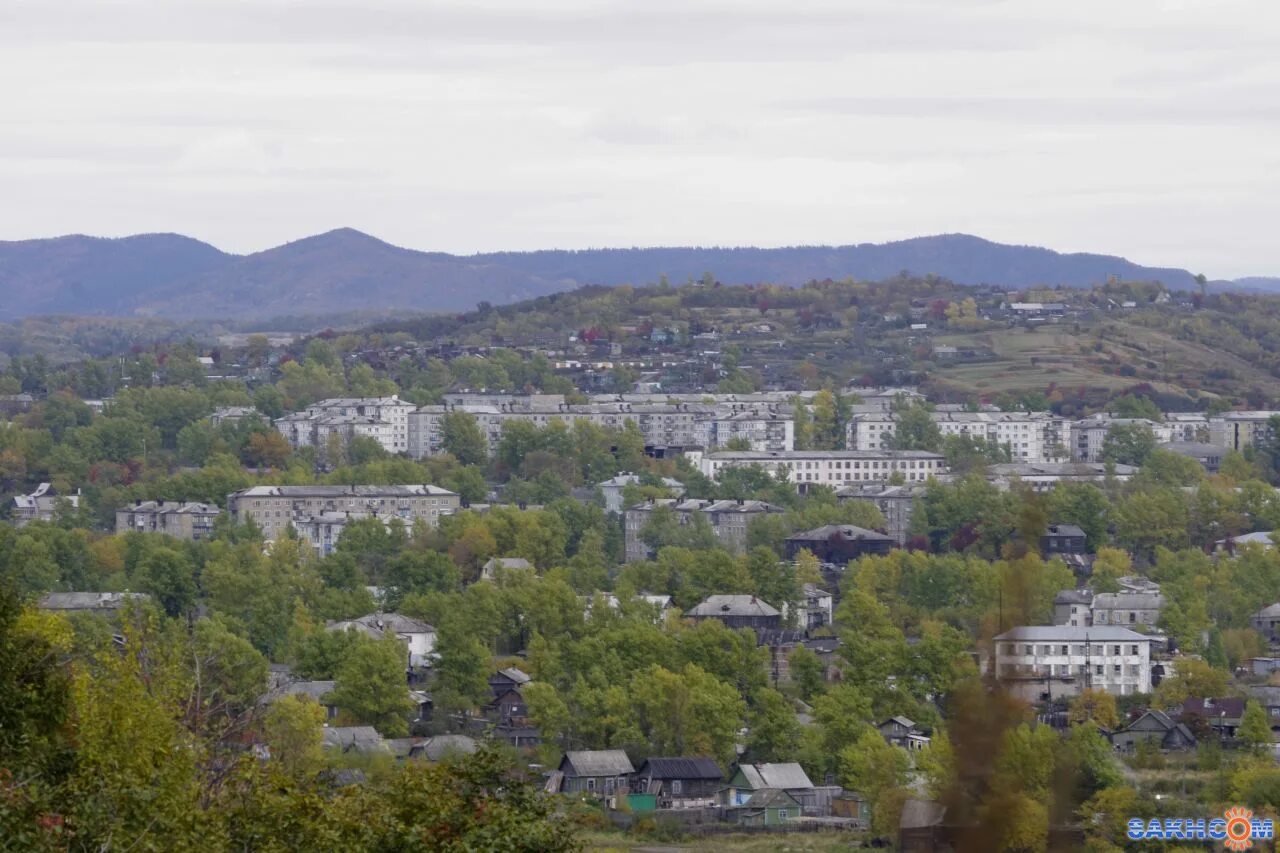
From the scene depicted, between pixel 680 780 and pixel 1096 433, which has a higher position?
pixel 1096 433

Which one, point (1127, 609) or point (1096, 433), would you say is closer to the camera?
point (1127, 609)

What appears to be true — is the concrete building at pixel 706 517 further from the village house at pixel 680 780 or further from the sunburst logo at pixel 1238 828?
the sunburst logo at pixel 1238 828

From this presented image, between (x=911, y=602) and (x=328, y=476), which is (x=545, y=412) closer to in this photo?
(x=328, y=476)

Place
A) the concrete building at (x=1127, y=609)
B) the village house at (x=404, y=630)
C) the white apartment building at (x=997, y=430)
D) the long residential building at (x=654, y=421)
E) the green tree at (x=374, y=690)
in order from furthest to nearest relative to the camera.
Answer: the long residential building at (x=654, y=421) < the white apartment building at (x=997, y=430) < the concrete building at (x=1127, y=609) < the village house at (x=404, y=630) < the green tree at (x=374, y=690)

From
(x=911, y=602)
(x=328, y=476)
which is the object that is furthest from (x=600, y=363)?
(x=911, y=602)

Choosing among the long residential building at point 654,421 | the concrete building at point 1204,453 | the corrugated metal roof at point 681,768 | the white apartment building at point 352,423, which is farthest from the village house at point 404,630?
the concrete building at point 1204,453

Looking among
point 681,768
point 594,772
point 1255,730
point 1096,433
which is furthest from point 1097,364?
point 594,772

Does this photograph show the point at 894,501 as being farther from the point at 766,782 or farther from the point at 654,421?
the point at 766,782
